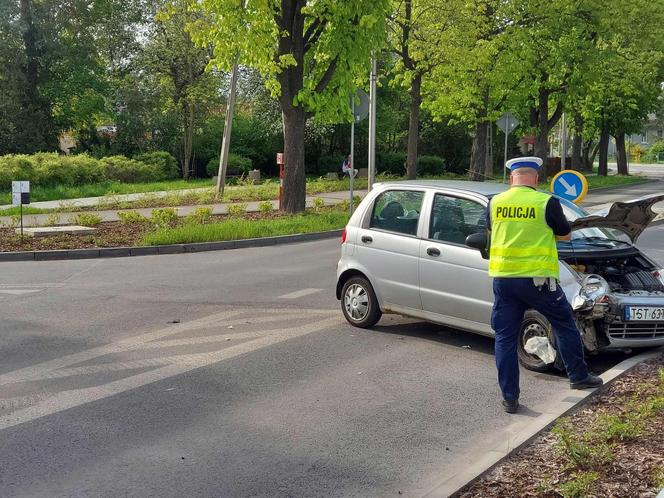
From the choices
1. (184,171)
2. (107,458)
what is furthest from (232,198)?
(107,458)

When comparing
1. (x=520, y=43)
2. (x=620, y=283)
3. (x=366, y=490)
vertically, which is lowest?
(x=366, y=490)

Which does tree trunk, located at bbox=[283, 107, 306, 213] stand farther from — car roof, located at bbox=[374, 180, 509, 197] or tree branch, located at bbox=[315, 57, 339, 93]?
car roof, located at bbox=[374, 180, 509, 197]

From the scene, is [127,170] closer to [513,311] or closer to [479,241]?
[479,241]

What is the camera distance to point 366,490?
4.74 metres

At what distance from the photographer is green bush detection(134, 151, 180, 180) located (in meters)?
38.6

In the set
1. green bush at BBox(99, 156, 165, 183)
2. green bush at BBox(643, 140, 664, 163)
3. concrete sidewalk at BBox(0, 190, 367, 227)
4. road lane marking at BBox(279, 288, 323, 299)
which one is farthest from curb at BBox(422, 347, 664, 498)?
green bush at BBox(643, 140, 664, 163)

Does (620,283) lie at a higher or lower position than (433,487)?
higher

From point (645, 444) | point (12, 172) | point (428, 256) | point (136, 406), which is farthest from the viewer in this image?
point (12, 172)

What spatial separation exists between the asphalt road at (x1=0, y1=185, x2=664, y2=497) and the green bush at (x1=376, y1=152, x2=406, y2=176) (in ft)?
116

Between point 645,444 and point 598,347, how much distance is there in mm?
2270

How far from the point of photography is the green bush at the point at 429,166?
45844 millimetres

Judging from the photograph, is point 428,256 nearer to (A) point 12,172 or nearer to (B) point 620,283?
(B) point 620,283

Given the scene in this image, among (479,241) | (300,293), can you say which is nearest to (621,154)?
(300,293)

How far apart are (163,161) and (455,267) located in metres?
32.4
